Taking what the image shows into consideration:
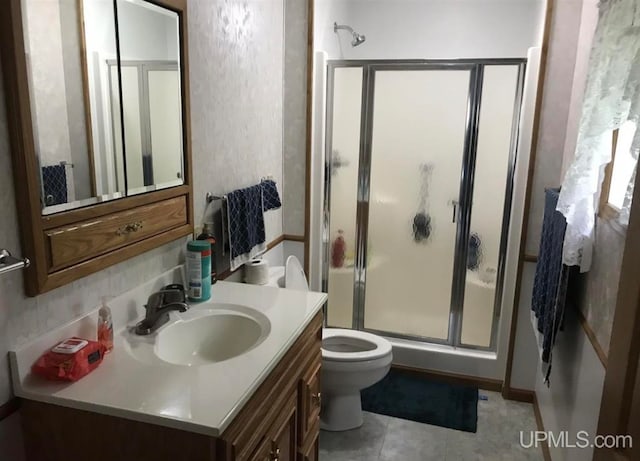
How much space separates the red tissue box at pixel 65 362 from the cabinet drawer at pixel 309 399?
2.32ft

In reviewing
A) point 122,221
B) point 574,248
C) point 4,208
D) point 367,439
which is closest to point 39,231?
point 4,208

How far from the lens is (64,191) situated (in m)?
1.22

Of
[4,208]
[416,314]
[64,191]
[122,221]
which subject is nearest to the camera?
[4,208]

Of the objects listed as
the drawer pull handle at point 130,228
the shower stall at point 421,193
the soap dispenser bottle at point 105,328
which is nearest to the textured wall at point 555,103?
the shower stall at point 421,193

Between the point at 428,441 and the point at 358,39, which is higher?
the point at 358,39

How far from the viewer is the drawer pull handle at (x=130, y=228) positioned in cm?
141

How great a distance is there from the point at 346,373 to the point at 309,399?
0.67 meters

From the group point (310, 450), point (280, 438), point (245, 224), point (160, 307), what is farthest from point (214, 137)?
point (310, 450)

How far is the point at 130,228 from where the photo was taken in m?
1.45

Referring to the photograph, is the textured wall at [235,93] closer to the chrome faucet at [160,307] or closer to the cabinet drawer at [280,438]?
the chrome faucet at [160,307]

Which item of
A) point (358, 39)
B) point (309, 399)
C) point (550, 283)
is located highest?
point (358, 39)

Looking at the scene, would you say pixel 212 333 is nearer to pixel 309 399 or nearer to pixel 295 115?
pixel 309 399

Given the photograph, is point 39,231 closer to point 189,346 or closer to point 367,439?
point 189,346

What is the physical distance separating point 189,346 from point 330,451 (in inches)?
44.3
